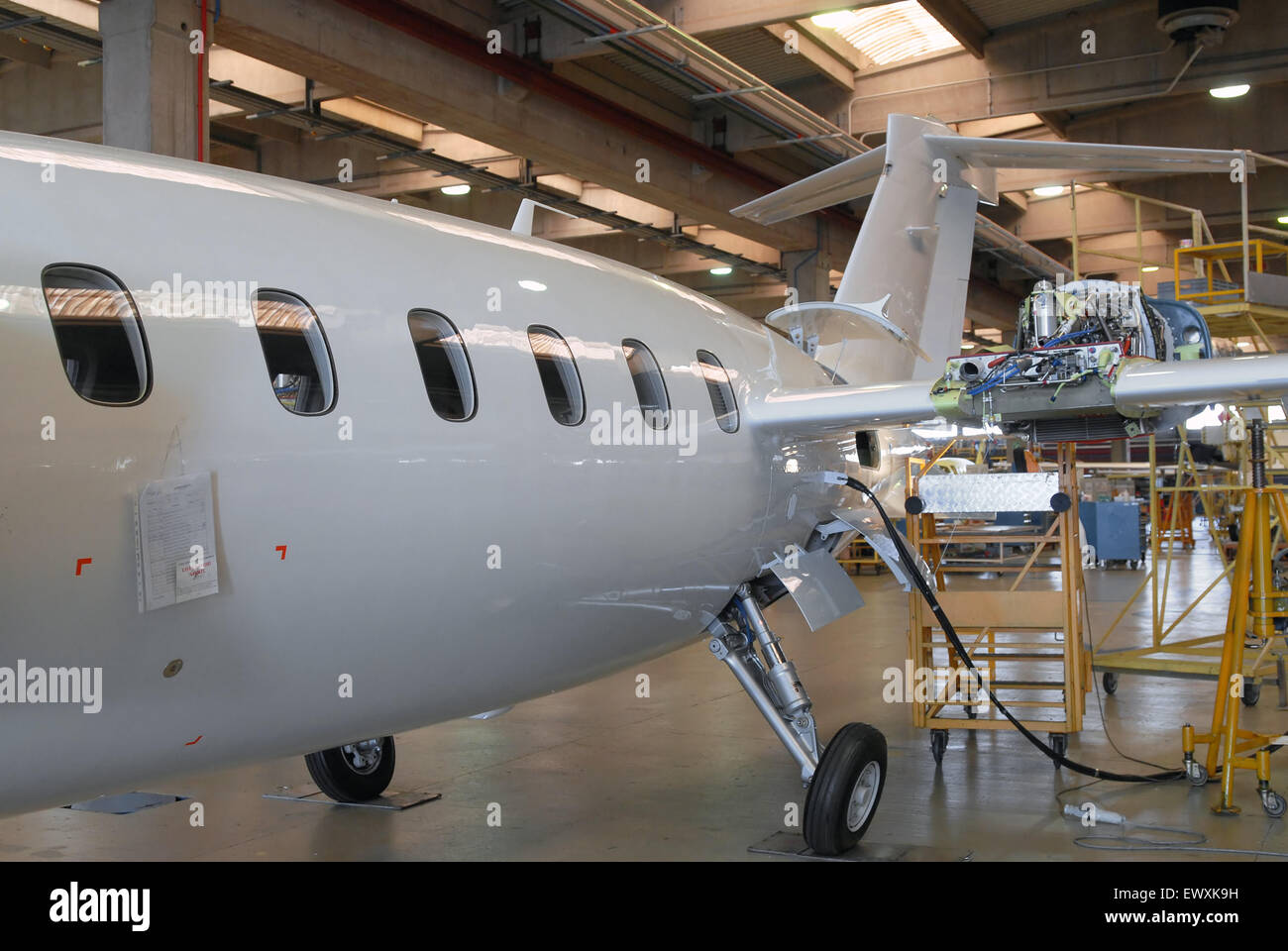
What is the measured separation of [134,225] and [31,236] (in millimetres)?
325

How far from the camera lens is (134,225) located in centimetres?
358

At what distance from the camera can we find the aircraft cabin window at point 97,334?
3.30 m

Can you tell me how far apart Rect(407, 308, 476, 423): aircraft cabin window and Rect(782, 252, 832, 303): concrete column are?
16.3m

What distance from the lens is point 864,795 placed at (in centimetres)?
651

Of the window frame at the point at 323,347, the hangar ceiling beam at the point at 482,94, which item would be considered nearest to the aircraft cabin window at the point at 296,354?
the window frame at the point at 323,347

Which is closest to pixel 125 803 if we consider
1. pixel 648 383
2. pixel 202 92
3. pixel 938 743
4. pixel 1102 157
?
pixel 648 383

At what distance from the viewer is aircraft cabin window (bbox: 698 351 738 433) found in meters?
6.10

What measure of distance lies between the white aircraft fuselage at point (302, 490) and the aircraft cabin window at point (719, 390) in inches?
23.8

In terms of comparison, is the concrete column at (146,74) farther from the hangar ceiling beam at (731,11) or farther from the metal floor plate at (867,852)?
the metal floor plate at (867,852)

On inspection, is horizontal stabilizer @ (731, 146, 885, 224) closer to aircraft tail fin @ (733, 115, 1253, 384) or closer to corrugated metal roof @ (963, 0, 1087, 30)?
aircraft tail fin @ (733, 115, 1253, 384)

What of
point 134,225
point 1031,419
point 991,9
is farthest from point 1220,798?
point 991,9

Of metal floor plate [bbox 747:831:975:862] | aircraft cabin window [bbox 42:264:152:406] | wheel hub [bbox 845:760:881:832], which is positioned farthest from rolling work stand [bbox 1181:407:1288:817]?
aircraft cabin window [bbox 42:264:152:406]

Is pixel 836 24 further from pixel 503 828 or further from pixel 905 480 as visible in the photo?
pixel 503 828

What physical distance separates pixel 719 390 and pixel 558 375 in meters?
1.40
